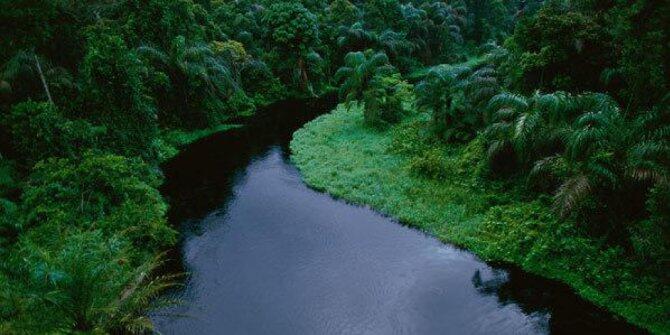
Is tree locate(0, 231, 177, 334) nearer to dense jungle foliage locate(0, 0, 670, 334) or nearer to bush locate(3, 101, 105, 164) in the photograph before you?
dense jungle foliage locate(0, 0, 670, 334)

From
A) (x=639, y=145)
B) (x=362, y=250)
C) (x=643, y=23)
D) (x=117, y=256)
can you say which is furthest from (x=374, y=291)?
(x=643, y=23)

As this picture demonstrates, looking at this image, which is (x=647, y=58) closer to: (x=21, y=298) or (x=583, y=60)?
(x=583, y=60)

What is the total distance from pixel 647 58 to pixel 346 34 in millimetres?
24157

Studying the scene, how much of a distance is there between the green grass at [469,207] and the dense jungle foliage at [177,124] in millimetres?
301

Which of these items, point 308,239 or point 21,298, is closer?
point 21,298

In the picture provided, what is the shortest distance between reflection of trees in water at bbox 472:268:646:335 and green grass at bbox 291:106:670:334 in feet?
0.70

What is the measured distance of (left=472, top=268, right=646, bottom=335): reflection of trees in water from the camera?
9.41 meters

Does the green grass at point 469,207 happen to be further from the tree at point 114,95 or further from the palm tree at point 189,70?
the tree at point 114,95

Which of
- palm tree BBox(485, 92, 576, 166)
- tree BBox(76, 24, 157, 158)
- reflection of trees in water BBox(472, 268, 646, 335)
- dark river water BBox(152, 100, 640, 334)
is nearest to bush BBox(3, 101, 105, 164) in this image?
tree BBox(76, 24, 157, 158)

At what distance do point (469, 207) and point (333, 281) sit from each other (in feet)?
15.4

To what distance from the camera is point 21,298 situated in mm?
7766

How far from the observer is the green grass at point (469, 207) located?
9.88 m

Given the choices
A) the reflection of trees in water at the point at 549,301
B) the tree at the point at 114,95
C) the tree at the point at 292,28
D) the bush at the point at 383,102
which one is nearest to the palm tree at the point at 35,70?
the tree at the point at 114,95

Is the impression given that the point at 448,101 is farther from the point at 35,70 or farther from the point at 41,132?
the point at 35,70
